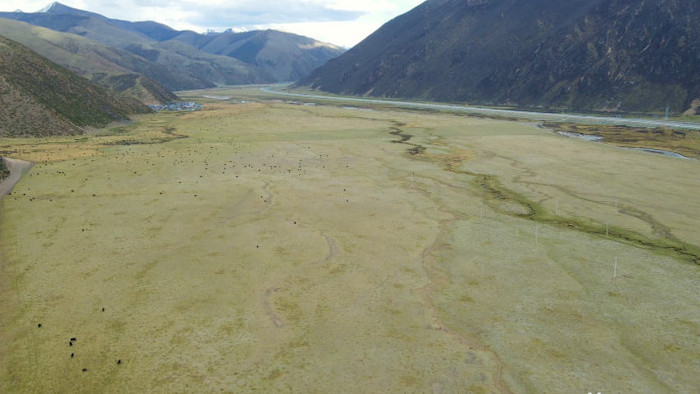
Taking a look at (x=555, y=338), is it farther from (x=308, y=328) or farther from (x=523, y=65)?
(x=523, y=65)

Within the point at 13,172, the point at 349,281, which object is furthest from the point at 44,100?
the point at 349,281

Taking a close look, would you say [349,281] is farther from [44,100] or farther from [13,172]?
[44,100]

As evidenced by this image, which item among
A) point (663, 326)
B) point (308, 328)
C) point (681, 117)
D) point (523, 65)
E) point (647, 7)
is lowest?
point (308, 328)

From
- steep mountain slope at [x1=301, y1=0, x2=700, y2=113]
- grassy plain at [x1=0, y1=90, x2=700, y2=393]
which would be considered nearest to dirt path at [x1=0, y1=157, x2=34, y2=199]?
grassy plain at [x1=0, y1=90, x2=700, y2=393]

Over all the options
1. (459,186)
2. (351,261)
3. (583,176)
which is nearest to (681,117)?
(583,176)

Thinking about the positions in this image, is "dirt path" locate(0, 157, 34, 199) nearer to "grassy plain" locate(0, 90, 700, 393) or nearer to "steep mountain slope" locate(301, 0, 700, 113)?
"grassy plain" locate(0, 90, 700, 393)

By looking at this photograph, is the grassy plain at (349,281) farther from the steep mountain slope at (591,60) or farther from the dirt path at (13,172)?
the steep mountain slope at (591,60)
